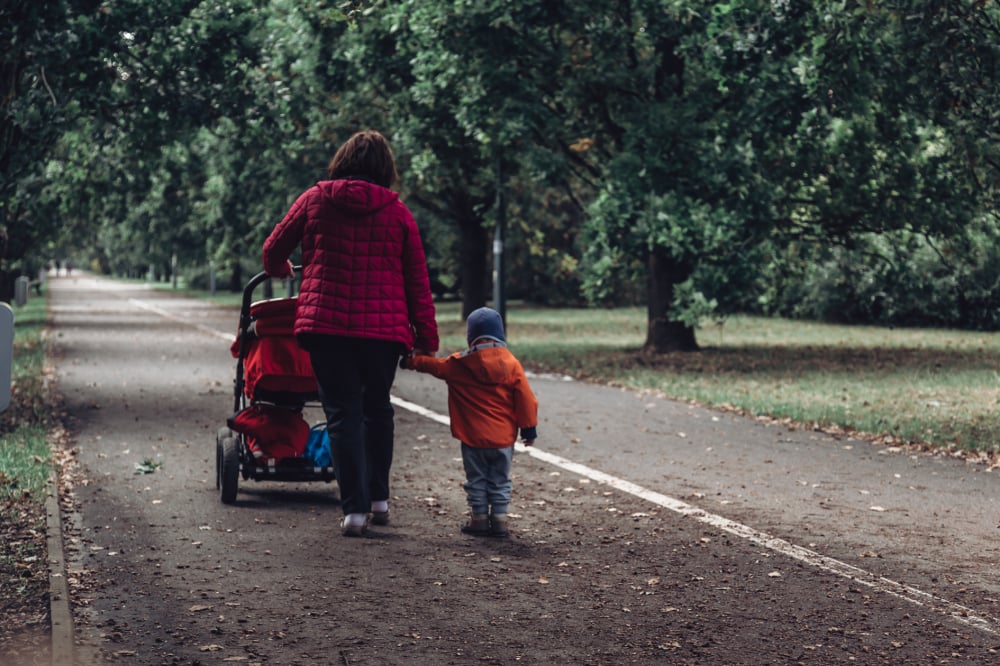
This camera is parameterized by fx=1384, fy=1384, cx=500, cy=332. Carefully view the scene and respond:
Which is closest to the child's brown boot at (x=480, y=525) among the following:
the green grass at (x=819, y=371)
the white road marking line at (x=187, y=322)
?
the green grass at (x=819, y=371)

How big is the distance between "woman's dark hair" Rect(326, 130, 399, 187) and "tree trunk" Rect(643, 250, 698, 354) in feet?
52.7

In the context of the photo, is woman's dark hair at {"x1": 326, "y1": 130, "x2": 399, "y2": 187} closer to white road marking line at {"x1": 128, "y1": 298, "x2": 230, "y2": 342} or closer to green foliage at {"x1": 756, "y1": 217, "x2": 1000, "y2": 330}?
green foliage at {"x1": 756, "y1": 217, "x2": 1000, "y2": 330}

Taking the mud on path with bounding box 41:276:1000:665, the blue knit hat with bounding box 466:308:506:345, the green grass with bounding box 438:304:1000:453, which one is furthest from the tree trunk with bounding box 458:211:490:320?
the blue knit hat with bounding box 466:308:506:345

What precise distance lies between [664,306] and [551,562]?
653 inches

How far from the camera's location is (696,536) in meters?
7.31

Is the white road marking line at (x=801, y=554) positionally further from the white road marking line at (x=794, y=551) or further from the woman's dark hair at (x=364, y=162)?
the woman's dark hair at (x=364, y=162)

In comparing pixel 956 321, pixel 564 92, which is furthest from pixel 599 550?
pixel 956 321

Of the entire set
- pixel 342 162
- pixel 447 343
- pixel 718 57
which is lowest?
pixel 447 343

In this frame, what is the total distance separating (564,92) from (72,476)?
1280cm

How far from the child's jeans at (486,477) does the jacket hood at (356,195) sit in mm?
1383

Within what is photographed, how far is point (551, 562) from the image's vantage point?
6.68 m

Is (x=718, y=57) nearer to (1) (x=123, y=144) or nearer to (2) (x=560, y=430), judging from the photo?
(2) (x=560, y=430)

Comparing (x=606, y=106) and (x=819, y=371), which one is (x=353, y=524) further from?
(x=606, y=106)

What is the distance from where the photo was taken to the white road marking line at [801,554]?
5.65 meters
